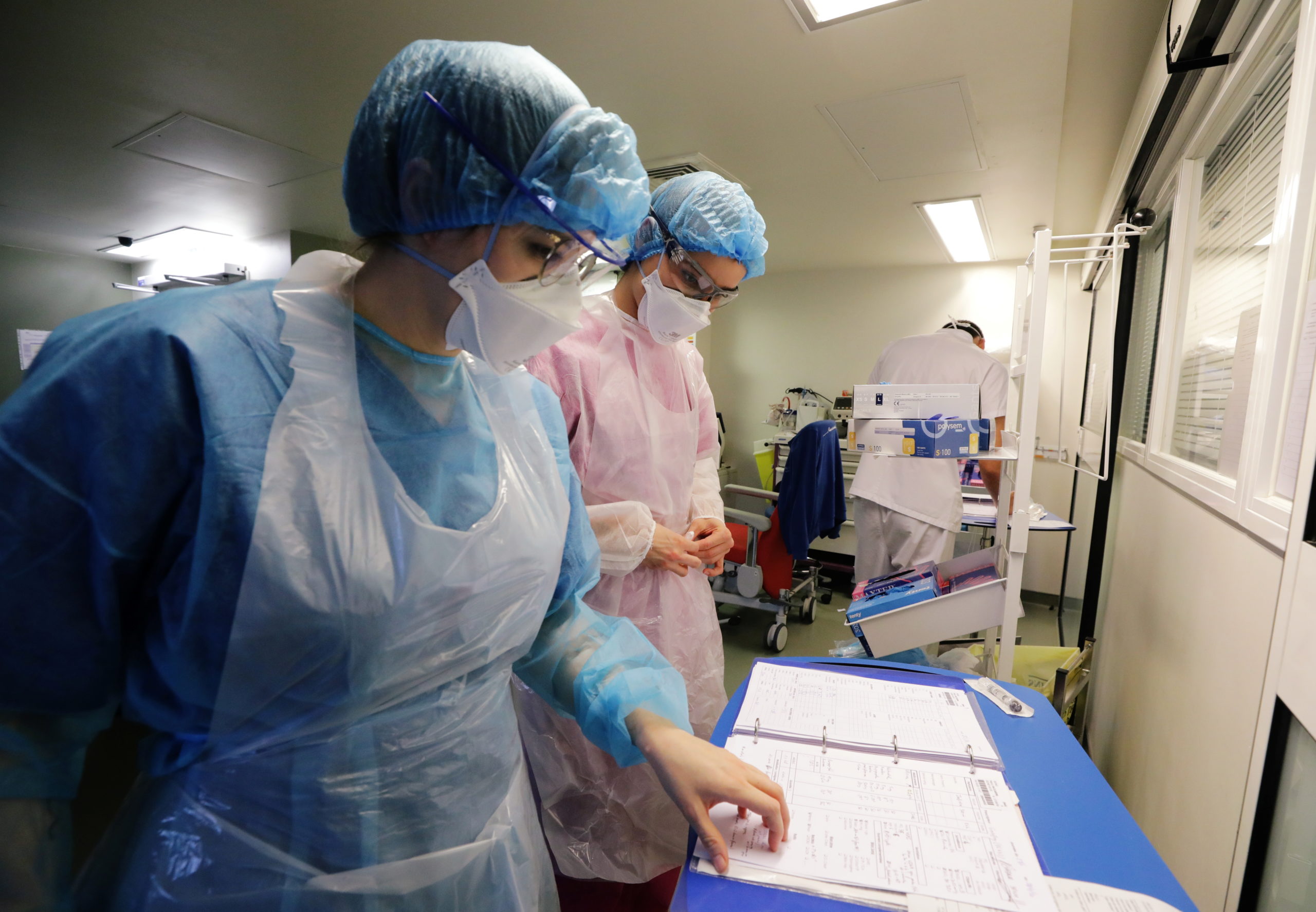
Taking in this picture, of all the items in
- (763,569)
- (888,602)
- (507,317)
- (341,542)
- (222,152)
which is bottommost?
(763,569)

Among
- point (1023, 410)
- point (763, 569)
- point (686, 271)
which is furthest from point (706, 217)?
point (763, 569)

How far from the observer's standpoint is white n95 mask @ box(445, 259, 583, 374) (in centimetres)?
63

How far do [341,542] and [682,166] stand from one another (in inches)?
114

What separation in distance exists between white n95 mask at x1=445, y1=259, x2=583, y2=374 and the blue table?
23.8 inches

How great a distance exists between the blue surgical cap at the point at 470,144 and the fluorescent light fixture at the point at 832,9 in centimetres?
150

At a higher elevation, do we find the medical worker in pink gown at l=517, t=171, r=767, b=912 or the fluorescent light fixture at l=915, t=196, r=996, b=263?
the fluorescent light fixture at l=915, t=196, r=996, b=263

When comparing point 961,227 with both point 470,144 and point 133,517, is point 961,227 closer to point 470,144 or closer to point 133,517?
point 470,144

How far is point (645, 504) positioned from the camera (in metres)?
1.15

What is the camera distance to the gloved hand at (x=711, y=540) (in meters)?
1.23

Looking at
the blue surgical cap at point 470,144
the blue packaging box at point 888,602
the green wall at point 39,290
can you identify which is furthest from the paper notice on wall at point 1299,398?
the green wall at point 39,290

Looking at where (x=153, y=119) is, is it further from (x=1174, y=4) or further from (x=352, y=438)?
(x=1174, y=4)

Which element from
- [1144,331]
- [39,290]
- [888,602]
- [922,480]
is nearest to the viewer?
[888,602]

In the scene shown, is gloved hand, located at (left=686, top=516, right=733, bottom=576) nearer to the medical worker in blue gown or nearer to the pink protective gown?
the pink protective gown

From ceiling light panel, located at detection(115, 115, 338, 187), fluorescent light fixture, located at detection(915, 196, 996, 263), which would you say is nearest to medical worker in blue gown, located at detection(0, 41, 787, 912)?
ceiling light panel, located at detection(115, 115, 338, 187)
